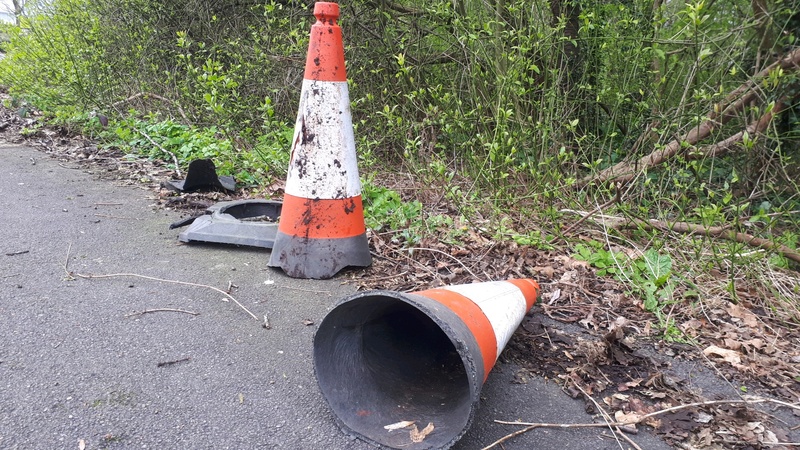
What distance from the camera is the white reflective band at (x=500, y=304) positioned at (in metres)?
2.29

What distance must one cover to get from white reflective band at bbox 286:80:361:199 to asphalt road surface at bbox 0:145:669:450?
56 centimetres

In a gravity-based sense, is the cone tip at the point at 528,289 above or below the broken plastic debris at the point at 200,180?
below

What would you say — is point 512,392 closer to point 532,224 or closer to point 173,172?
point 532,224

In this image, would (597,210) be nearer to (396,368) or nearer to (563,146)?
(563,146)

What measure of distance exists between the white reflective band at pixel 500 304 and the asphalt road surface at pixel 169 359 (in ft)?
0.68

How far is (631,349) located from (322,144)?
1993 millimetres

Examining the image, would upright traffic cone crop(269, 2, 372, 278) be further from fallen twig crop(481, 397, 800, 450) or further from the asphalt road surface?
fallen twig crop(481, 397, 800, 450)

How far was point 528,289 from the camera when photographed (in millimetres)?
2887

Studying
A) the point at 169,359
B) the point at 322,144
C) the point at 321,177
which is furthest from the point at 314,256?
the point at 169,359

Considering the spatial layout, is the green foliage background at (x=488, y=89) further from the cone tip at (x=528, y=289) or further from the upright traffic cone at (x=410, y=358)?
the upright traffic cone at (x=410, y=358)

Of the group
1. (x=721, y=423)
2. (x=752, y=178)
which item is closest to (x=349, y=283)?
(x=721, y=423)

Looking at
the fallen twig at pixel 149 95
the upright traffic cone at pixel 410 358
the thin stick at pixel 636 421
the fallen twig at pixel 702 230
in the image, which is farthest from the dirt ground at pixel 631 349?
the fallen twig at pixel 149 95

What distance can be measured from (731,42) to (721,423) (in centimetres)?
328

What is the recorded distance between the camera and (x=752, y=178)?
4.42 metres
